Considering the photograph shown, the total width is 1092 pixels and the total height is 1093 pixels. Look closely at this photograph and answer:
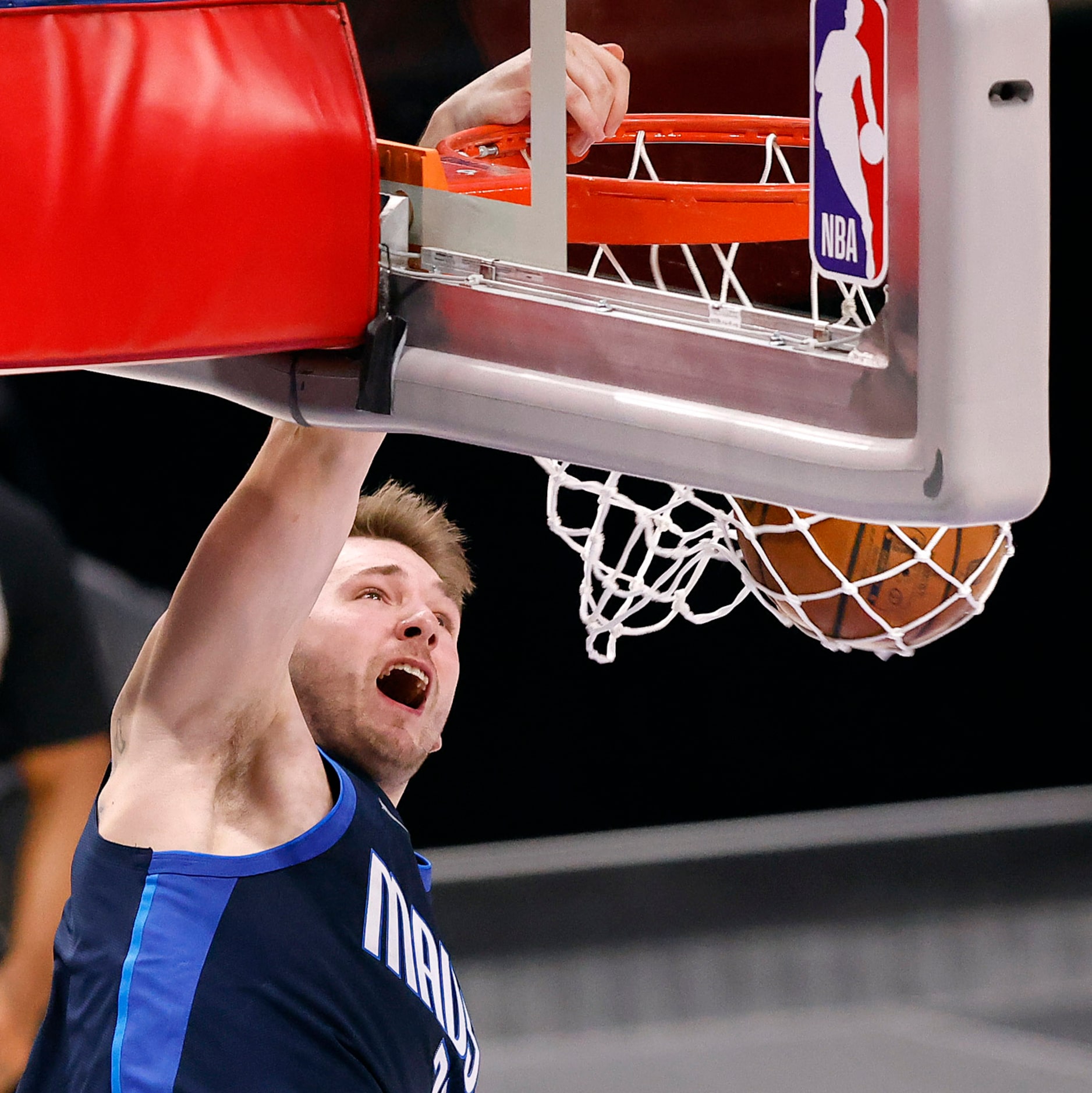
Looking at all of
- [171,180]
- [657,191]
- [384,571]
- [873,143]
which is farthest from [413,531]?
[873,143]

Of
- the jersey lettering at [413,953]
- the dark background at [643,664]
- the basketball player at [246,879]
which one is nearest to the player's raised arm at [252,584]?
the basketball player at [246,879]

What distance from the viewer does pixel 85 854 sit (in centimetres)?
Answer: 125

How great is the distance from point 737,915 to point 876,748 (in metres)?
0.54

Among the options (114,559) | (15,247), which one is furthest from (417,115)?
(114,559)

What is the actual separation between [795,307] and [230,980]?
0.75 metres

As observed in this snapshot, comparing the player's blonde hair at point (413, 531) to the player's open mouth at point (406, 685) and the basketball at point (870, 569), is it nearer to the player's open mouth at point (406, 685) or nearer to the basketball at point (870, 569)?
the player's open mouth at point (406, 685)

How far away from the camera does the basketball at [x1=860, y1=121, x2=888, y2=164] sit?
2.17 feet

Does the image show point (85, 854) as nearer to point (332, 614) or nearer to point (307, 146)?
point (332, 614)

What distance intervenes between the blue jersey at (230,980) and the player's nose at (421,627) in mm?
298

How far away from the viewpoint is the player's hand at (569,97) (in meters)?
0.88

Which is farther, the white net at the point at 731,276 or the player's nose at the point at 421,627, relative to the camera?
the player's nose at the point at 421,627

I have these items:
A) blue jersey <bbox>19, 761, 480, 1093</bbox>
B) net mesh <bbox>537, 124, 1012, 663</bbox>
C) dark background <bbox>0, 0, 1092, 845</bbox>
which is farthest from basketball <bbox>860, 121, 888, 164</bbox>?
dark background <bbox>0, 0, 1092, 845</bbox>

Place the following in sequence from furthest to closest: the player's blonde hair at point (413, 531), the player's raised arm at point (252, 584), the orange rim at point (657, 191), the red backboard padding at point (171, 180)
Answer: the player's blonde hair at point (413, 531)
the player's raised arm at point (252, 584)
the orange rim at point (657, 191)
the red backboard padding at point (171, 180)

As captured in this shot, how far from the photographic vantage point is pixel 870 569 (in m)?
1.38
